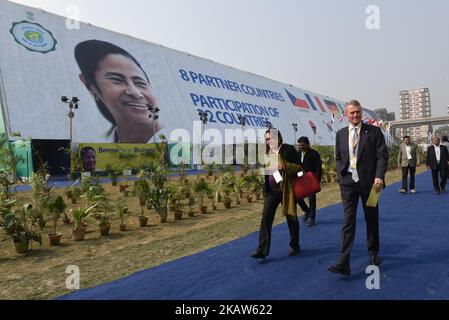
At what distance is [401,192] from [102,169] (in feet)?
59.0

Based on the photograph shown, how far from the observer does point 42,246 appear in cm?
695

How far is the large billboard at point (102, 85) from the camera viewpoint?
25.2 metres

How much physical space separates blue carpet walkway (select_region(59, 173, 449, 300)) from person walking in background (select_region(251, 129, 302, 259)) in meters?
0.29

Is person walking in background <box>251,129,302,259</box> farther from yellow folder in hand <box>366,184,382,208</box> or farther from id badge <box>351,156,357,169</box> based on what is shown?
yellow folder in hand <box>366,184,382,208</box>

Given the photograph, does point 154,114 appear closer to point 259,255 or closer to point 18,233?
point 18,233

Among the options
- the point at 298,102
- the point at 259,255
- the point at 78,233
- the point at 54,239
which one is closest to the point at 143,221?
the point at 78,233

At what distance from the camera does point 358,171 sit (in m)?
4.03

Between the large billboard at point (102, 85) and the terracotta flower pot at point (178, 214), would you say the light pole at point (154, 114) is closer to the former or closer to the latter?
the large billboard at point (102, 85)

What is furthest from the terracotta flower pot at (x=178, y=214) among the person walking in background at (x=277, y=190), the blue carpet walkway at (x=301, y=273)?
the person walking in background at (x=277, y=190)

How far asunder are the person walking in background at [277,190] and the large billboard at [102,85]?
13471mm

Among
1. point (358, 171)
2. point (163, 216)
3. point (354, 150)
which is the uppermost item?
point (354, 150)

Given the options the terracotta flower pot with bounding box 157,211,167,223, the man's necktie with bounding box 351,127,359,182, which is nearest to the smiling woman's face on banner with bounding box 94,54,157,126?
the terracotta flower pot with bounding box 157,211,167,223

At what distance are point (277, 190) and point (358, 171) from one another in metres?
1.11
